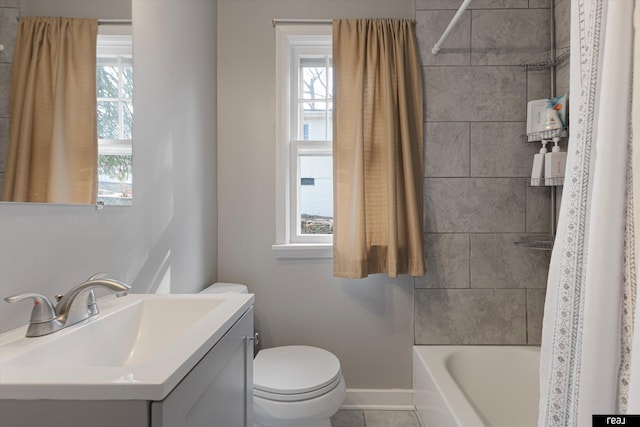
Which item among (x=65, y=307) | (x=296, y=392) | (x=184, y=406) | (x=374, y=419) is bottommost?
(x=374, y=419)

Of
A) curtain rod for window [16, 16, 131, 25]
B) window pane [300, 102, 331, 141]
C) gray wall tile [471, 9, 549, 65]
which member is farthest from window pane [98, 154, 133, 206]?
gray wall tile [471, 9, 549, 65]

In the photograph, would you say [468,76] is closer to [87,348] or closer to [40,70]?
[40,70]

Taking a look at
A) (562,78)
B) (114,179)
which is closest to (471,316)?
(562,78)

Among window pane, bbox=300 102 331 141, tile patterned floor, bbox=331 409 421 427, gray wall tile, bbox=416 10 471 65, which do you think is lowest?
tile patterned floor, bbox=331 409 421 427

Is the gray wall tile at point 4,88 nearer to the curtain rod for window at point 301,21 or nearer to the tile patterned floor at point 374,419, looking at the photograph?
the curtain rod for window at point 301,21

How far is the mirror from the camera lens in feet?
3.15

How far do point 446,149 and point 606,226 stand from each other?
4.65ft

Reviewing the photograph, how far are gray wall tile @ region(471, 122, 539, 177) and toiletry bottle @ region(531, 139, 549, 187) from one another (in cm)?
14

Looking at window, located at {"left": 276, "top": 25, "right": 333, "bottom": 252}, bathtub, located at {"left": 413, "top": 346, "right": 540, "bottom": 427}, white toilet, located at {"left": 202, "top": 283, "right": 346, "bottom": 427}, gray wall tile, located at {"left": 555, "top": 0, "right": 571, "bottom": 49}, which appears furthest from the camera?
window, located at {"left": 276, "top": 25, "right": 333, "bottom": 252}

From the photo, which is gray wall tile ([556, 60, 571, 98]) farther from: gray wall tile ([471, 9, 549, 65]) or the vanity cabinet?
the vanity cabinet

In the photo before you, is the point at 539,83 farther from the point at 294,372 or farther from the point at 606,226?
the point at 294,372

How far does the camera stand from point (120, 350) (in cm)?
88

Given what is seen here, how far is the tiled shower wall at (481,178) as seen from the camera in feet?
6.24

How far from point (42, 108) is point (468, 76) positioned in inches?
76.8
